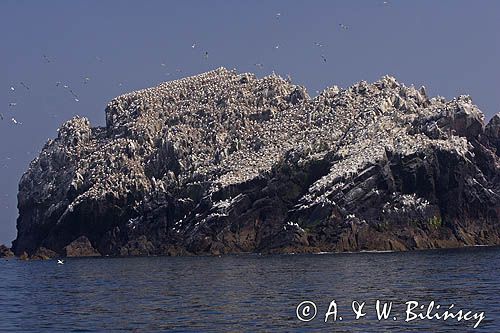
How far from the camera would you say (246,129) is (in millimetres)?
188875

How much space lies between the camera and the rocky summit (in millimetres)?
144625

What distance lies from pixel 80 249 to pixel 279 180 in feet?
134

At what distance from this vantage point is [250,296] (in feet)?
218

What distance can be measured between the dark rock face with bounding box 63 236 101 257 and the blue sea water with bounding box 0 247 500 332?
63.3 metres

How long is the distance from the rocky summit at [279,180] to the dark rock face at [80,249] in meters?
0.27

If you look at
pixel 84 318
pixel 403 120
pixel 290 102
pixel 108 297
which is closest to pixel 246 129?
pixel 290 102

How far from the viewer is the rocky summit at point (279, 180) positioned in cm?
14462

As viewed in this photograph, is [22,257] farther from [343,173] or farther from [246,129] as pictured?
[343,173]

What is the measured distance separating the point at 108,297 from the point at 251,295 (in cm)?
1130

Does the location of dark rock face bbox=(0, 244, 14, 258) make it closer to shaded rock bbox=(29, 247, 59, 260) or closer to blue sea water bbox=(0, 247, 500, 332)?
shaded rock bbox=(29, 247, 59, 260)

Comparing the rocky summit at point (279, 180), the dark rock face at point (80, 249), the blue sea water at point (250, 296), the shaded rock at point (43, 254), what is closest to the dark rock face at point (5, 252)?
the rocky summit at point (279, 180)

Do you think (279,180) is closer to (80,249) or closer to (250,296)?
(80,249)

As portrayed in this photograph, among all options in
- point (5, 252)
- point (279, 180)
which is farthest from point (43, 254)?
point (279, 180)

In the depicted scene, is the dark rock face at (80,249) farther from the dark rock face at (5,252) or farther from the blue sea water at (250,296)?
the blue sea water at (250,296)
